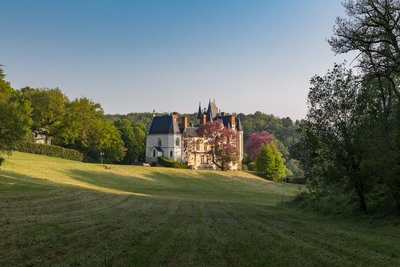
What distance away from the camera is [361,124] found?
731 inches

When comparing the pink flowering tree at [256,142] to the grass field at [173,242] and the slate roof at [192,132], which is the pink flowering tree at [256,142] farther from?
the grass field at [173,242]

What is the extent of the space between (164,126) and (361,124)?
6517 centimetres

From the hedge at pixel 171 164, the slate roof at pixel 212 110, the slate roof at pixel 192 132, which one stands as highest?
the slate roof at pixel 212 110

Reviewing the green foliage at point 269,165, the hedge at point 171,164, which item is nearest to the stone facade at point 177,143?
the green foliage at point 269,165

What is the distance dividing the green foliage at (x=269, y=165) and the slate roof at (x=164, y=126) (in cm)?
1916

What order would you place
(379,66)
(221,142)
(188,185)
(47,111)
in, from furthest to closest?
(221,142), (47,111), (188,185), (379,66)

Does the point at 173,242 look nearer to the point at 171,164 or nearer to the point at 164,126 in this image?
the point at 171,164

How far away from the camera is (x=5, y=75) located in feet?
150

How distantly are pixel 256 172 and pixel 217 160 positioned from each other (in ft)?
28.5

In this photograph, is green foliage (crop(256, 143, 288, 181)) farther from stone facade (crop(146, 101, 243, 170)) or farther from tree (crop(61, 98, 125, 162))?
tree (crop(61, 98, 125, 162))

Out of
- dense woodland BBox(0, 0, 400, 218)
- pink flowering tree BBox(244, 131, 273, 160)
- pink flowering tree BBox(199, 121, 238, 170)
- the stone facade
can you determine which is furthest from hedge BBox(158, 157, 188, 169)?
dense woodland BBox(0, 0, 400, 218)

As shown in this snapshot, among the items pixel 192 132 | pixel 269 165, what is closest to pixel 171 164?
pixel 192 132

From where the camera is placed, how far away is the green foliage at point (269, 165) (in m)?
72.4

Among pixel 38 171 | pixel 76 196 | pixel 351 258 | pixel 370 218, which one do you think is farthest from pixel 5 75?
pixel 351 258
